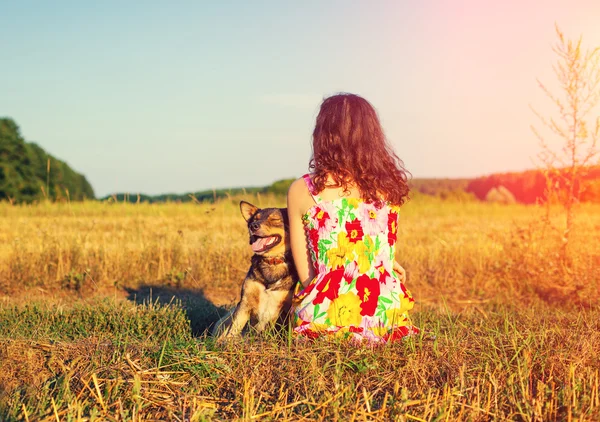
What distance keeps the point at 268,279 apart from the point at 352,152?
1.26 meters

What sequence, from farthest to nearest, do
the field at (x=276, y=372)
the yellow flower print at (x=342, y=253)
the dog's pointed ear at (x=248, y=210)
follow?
the dog's pointed ear at (x=248, y=210) < the yellow flower print at (x=342, y=253) < the field at (x=276, y=372)

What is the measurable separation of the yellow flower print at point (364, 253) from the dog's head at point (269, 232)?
69cm

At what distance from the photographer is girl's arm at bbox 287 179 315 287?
441cm

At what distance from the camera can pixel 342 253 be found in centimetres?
436

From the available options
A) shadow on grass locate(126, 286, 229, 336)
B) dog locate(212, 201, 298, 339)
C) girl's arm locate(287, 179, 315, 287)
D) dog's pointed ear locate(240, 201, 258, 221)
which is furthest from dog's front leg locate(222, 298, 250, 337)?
dog's pointed ear locate(240, 201, 258, 221)

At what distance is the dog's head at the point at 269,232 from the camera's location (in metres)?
4.64

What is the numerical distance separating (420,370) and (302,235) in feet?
4.58

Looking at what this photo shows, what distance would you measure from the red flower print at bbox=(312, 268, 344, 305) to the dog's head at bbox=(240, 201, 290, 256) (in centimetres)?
58

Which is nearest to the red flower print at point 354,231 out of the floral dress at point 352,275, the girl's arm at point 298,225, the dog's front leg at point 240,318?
the floral dress at point 352,275

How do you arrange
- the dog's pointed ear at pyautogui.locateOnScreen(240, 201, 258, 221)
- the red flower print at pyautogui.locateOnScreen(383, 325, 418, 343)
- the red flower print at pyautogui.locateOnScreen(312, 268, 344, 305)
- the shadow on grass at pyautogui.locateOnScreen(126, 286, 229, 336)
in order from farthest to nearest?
the shadow on grass at pyautogui.locateOnScreen(126, 286, 229, 336), the dog's pointed ear at pyautogui.locateOnScreen(240, 201, 258, 221), the red flower print at pyautogui.locateOnScreen(312, 268, 344, 305), the red flower print at pyautogui.locateOnScreen(383, 325, 418, 343)

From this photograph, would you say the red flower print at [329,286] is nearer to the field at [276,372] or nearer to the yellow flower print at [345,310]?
the yellow flower print at [345,310]

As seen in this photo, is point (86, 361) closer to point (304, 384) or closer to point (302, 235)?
point (304, 384)

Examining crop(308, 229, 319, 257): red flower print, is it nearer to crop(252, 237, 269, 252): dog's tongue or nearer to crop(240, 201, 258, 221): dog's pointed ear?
crop(252, 237, 269, 252): dog's tongue

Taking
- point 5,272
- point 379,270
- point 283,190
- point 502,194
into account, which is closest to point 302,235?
point 379,270
